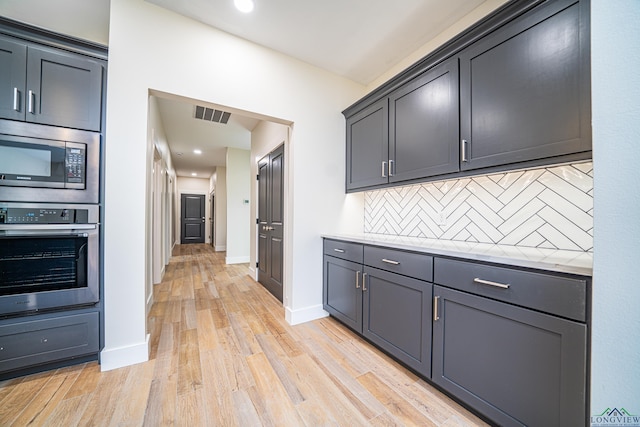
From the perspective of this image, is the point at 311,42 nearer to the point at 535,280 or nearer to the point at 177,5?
the point at 177,5

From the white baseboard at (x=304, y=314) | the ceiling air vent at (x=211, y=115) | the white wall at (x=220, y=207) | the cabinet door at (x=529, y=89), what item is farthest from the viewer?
the white wall at (x=220, y=207)

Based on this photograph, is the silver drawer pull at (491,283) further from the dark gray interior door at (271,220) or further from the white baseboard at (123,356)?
the white baseboard at (123,356)

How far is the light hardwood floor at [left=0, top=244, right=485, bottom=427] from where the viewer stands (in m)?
1.33

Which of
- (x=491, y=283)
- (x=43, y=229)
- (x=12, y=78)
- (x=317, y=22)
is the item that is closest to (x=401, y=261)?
(x=491, y=283)

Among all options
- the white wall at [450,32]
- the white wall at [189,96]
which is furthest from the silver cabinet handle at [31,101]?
the white wall at [450,32]

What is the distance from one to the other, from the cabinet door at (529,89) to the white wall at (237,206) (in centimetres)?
532

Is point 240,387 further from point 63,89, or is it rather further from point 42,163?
point 63,89

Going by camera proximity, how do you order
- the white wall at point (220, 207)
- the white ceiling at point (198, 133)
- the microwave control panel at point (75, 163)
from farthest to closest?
1. the white wall at point (220, 207)
2. the white ceiling at point (198, 133)
3. the microwave control panel at point (75, 163)

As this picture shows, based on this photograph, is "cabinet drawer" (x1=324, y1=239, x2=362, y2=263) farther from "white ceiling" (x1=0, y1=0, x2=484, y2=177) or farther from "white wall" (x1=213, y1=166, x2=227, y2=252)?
"white wall" (x1=213, y1=166, x2=227, y2=252)

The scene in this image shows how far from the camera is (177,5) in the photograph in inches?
75.1

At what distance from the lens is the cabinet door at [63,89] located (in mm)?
1585

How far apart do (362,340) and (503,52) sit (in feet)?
7.96

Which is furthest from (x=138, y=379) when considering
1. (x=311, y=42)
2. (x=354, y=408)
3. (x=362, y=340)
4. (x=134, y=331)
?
(x=311, y=42)

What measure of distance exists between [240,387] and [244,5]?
2.89 metres
